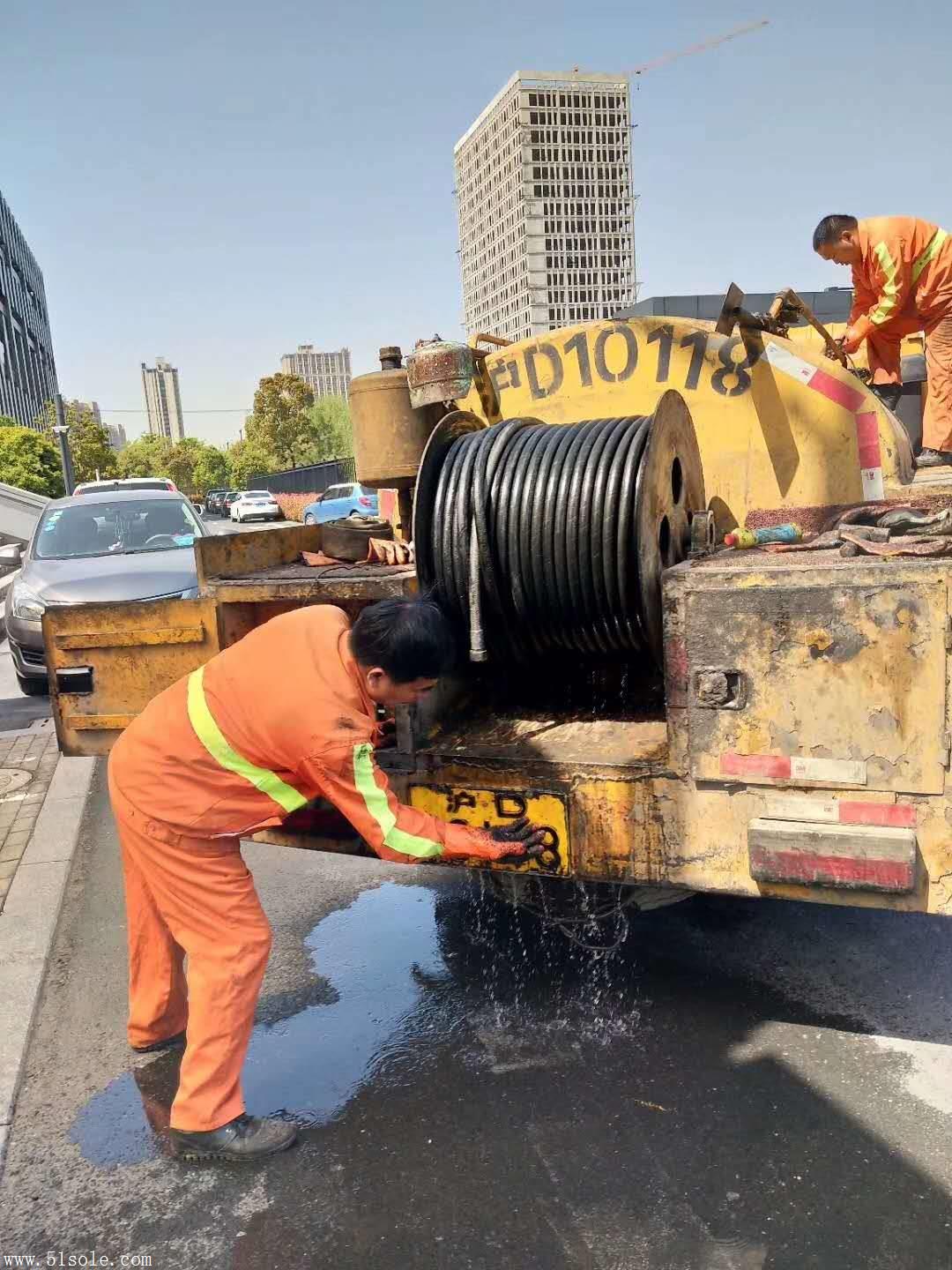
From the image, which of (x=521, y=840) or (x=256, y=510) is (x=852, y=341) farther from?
(x=256, y=510)

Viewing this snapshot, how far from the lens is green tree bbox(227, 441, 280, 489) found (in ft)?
233

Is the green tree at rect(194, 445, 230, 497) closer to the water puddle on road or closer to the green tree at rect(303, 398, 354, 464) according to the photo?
the green tree at rect(303, 398, 354, 464)

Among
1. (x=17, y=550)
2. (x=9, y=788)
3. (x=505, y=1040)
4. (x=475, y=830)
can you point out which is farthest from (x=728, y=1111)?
(x=17, y=550)

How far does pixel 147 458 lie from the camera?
85.6 metres

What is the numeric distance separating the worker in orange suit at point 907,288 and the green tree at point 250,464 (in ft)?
216

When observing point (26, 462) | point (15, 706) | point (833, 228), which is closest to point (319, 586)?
point (833, 228)

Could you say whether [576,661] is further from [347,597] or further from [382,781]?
[382,781]

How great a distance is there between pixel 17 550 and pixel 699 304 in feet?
23.1

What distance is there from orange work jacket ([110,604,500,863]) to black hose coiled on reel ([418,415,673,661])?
0.63 meters

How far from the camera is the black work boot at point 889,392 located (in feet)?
16.4

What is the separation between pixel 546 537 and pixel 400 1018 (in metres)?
1.70

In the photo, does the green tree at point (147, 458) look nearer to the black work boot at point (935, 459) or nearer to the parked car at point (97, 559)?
the parked car at point (97, 559)

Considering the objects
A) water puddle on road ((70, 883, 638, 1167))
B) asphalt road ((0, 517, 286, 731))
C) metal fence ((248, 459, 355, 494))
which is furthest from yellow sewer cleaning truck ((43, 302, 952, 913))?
metal fence ((248, 459, 355, 494))

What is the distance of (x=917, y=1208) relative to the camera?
239 cm
